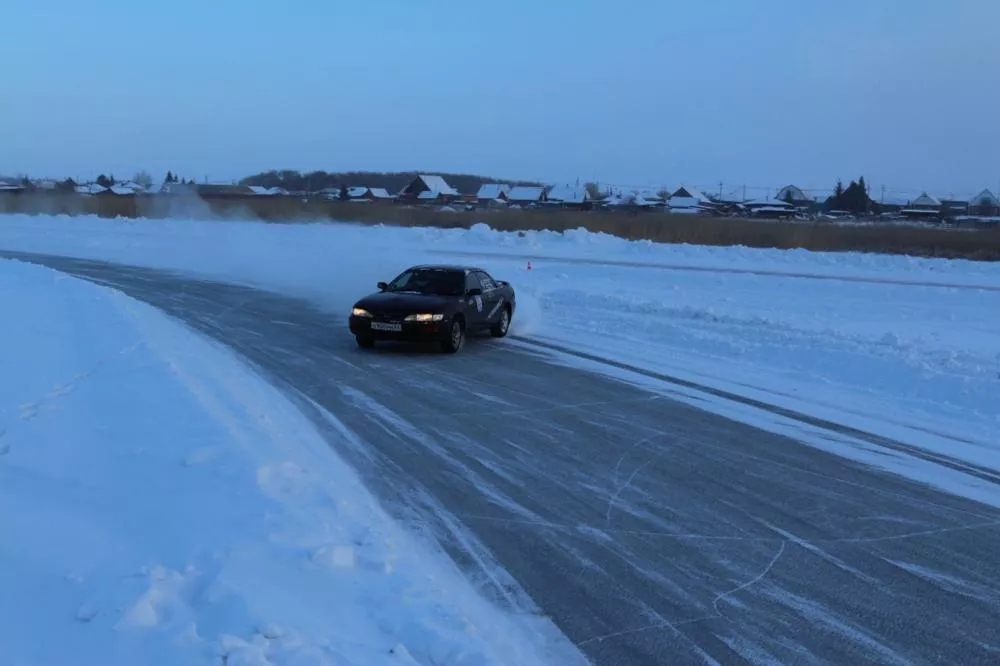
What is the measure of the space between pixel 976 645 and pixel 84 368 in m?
10.5

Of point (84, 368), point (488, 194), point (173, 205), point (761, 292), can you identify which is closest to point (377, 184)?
point (488, 194)

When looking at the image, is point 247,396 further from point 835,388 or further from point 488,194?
point 488,194

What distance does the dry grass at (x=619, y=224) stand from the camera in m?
45.0

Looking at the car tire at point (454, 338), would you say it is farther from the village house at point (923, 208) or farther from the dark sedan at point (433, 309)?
the village house at point (923, 208)

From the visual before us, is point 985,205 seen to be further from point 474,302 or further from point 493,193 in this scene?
point 474,302

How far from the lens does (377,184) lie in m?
159

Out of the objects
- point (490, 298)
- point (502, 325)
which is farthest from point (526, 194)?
point (490, 298)

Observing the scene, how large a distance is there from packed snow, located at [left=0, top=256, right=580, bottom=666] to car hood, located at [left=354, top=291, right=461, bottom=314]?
4655 millimetres

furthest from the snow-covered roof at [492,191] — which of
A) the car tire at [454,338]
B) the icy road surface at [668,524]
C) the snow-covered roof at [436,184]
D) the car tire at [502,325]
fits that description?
the icy road surface at [668,524]

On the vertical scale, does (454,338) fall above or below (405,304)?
below

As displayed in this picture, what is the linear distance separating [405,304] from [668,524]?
865 cm

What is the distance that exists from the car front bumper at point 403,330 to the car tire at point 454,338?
5.9 inches

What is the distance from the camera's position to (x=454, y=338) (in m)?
15.1

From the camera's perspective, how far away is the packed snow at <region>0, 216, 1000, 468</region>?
12.2 meters
